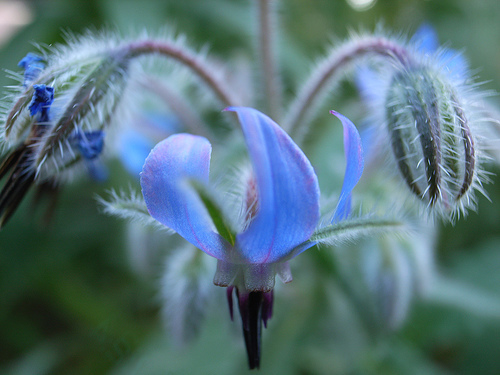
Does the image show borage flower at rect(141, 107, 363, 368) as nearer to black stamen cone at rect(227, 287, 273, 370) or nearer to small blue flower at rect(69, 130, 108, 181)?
black stamen cone at rect(227, 287, 273, 370)

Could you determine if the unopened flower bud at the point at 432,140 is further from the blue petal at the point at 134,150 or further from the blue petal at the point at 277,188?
the blue petal at the point at 134,150

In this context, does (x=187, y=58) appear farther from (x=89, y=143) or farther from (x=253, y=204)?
(x=253, y=204)

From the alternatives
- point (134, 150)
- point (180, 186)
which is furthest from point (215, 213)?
point (134, 150)

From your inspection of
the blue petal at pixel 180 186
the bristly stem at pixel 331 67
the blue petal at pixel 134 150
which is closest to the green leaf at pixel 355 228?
the blue petal at pixel 180 186

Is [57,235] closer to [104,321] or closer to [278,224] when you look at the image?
[104,321]

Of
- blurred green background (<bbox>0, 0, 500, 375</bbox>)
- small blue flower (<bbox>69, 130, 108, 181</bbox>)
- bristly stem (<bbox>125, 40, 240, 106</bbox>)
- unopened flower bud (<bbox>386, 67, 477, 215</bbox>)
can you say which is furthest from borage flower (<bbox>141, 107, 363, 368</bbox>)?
blurred green background (<bbox>0, 0, 500, 375</bbox>)

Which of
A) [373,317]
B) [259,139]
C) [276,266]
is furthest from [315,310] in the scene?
[259,139]
